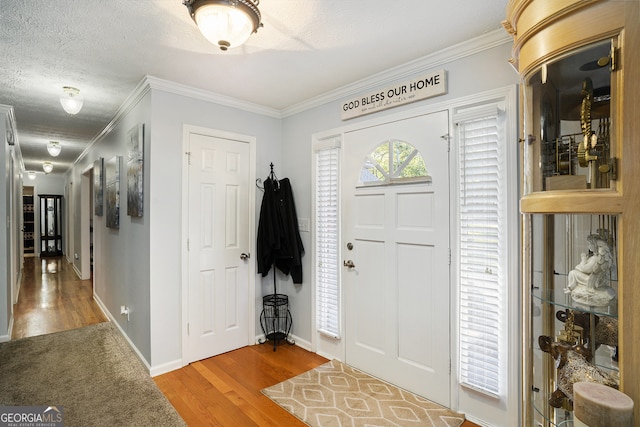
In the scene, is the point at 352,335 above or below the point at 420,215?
below

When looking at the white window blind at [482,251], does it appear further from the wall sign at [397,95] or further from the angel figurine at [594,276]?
the angel figurine at [594,276]

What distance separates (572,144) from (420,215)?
1325 mm

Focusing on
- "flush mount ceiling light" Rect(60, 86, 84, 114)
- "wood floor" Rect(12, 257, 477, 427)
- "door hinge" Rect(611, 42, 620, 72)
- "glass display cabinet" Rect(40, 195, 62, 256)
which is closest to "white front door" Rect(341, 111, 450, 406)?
"wood floor" Rect(12, 257, 477, 427)

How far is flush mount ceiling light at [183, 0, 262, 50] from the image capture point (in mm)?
1514

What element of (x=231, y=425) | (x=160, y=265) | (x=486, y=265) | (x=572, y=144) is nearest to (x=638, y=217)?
(x=572, y=144)

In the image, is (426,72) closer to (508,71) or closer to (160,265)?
(508,71)

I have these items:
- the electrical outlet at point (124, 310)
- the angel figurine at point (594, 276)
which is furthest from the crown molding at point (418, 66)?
the electrical outlet at point (124, 310)

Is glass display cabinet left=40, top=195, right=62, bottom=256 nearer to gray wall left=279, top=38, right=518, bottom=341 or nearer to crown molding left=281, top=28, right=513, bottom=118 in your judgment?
gray wall left=279, top=38, right=518, bottom=341

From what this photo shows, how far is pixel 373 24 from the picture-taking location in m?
1.92

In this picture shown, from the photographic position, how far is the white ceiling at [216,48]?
177 centimetres

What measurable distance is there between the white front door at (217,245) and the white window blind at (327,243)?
0.74 meters

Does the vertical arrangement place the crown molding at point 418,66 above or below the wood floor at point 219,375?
above

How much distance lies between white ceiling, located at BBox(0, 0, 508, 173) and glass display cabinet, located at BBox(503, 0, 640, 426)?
849mm

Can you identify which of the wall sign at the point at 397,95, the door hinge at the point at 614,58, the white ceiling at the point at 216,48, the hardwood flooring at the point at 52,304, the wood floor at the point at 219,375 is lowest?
the wood floor at the point at 219,375
